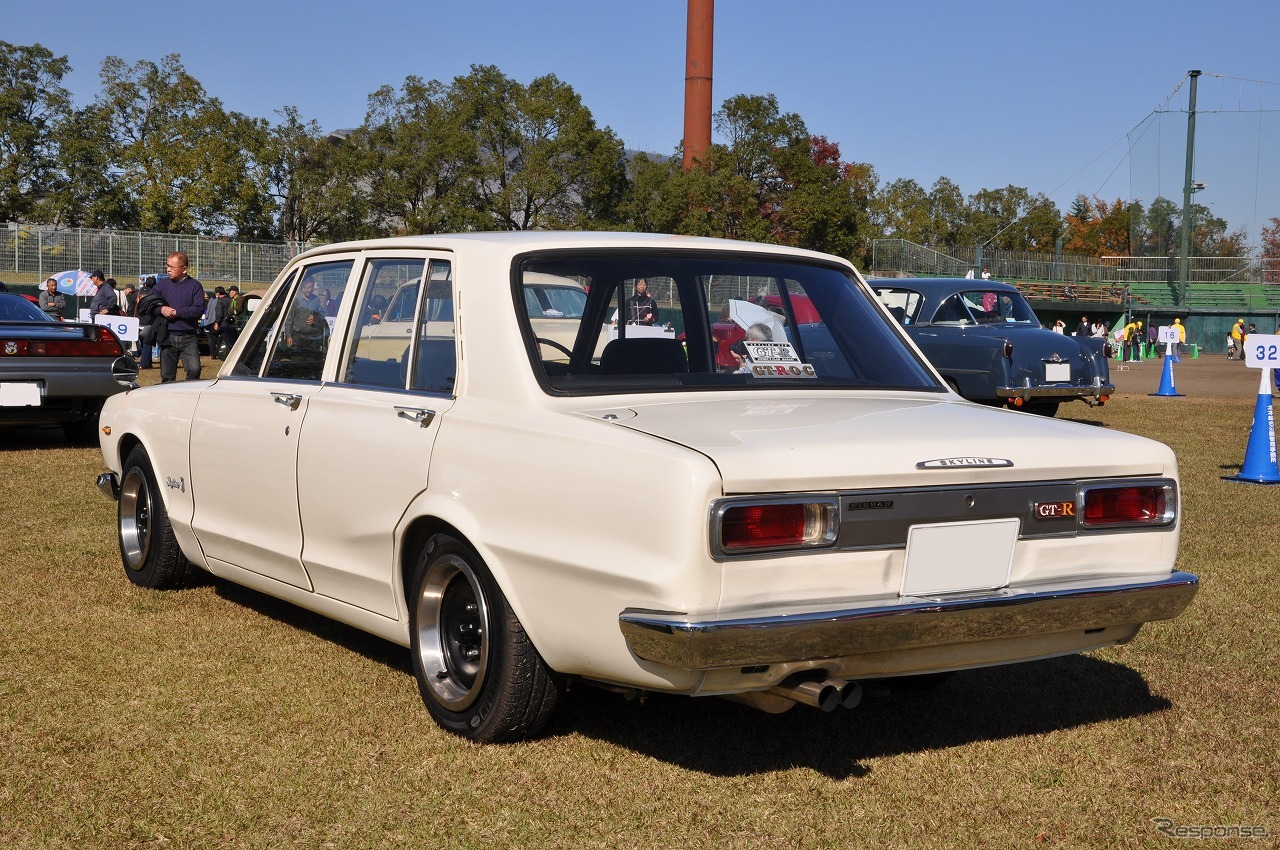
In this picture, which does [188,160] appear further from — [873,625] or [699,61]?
[873,625]

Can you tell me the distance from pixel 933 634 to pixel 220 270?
40540 mm

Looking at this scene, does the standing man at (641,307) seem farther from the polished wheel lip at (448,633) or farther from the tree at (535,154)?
the tree at (535,154)

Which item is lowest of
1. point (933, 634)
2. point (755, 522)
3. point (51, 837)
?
point (51, 837)

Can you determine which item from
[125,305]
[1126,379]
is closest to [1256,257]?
[1126,379]

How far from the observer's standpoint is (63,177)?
71438 mm

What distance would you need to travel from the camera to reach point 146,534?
6.28 meters

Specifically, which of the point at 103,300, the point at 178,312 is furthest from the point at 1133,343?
the point at 178,312

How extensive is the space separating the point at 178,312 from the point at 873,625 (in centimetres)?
1137

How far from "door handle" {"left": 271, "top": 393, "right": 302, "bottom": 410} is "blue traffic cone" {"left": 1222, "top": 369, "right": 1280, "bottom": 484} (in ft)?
28.3

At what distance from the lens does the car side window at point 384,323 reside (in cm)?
459

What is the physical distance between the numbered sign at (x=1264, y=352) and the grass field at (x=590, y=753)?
6466mm

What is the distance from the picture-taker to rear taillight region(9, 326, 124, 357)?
451 inches

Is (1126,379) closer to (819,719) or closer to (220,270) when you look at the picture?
(220,270)

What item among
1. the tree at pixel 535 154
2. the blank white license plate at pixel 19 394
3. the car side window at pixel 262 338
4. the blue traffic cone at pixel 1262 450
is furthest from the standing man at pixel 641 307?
the tree at pixel 535 154
